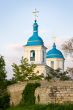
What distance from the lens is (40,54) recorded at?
261 ft

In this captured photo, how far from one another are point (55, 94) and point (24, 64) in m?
22.6

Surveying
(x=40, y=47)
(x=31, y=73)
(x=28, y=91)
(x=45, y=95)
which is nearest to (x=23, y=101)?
(x=28, y=91)

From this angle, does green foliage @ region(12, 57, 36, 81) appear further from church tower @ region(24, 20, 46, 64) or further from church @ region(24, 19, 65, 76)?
church tower @ region(24, 20, 46, 64)

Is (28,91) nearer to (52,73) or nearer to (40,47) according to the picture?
(52,73)

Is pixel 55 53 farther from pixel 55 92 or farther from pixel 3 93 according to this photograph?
pixel 55 92

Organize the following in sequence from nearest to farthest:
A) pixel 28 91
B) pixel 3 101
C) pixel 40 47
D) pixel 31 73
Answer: pixel 28 91 → pixel 3 101 → pixel 31 73 → pixel 40 47

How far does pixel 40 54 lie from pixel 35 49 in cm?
104

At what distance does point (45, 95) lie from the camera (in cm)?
3550

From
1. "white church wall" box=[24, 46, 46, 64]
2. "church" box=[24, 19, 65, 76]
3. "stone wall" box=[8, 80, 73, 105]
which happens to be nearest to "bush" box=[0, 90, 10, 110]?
"stone wall" box=[8, 80, 73, 105]

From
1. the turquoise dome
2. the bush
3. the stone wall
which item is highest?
the turquoise dome

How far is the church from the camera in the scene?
7762 cm

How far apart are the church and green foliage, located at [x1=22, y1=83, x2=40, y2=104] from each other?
122ft

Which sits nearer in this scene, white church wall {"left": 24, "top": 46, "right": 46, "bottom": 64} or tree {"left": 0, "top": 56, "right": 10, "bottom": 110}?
tree {"left": 0, "top": 56, "right": 10, "bottom": 110}

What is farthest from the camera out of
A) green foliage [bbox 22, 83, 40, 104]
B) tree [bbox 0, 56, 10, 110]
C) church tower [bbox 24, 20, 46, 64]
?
church tower [bbox 24, 20, 46, 64]
